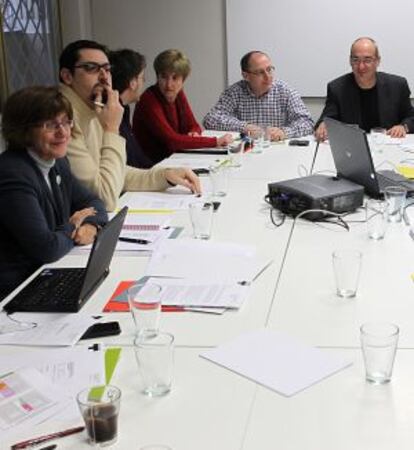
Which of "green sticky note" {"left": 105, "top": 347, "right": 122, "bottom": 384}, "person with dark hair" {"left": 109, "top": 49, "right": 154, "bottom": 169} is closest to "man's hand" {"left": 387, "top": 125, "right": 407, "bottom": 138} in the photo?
"person with dark hair" {"left": 109, "top": 49, "right": 154, "bottom": 169}

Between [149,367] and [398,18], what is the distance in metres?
4.74

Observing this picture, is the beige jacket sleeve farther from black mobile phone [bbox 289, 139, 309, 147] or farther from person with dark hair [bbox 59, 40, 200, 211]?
black mobile phone [bbox 289, 139, 309, 147]

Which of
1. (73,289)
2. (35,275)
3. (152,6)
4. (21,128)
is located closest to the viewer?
(73,289)

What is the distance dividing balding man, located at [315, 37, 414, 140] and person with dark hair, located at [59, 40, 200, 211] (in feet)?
6.22

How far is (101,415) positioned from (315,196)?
57.7 inches

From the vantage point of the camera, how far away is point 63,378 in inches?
53.8

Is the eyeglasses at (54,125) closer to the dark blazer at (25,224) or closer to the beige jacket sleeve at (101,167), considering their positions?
the dark blazer at (25,224)

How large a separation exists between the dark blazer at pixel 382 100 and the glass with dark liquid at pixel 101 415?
12.0 feet

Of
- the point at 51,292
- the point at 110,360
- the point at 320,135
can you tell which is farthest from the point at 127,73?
the point at 110,360

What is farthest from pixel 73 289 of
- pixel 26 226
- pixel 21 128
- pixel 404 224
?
pixel 404 224

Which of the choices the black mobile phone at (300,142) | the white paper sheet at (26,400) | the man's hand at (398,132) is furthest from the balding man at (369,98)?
the white paper sheet at (26,400)

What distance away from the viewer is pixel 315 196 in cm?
241

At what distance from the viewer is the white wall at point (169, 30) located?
5605 millimetres

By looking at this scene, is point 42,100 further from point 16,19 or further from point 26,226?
point 16,19
